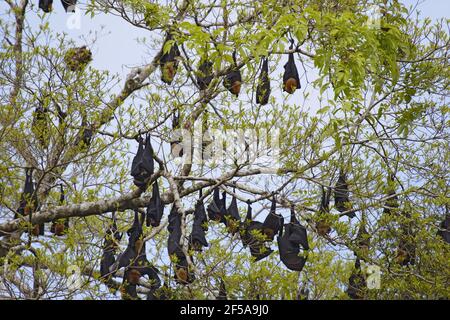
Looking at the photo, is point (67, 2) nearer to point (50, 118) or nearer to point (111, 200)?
point (50, 118)

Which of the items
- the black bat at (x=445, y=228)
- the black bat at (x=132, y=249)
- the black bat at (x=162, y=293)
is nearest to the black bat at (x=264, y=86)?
the black bat at (x=132, y=249)

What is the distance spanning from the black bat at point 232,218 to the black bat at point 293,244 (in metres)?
0.77

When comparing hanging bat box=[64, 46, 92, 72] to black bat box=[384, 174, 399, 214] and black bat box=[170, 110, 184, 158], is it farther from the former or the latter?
black bat box=[384, 174, 399, 214]

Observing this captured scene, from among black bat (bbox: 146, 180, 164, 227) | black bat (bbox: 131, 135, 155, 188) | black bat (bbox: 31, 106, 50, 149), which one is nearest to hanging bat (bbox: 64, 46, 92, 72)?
black bat (bbox: 31, 106, 50, 149)

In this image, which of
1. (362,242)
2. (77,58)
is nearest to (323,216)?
(362,242)

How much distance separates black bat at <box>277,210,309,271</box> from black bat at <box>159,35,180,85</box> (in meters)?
2.85

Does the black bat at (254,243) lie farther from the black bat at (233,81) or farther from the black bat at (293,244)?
the black bat at (233,81)

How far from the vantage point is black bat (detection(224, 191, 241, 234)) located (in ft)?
35.4

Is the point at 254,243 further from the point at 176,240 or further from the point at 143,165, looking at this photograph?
the point at 143,165

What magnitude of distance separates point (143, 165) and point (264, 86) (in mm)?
2162

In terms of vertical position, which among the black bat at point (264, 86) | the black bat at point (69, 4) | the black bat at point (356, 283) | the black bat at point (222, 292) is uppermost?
the black bat at point (69, 4)

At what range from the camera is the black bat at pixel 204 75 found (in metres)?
11.4
